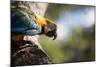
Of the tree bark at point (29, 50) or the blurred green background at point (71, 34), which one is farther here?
the blurred green background at point (71, 34)

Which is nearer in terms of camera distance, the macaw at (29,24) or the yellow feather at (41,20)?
the macaw at (29,24)

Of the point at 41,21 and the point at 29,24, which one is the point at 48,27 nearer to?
the point at 41,21

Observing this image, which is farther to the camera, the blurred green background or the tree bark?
the blurred green background
